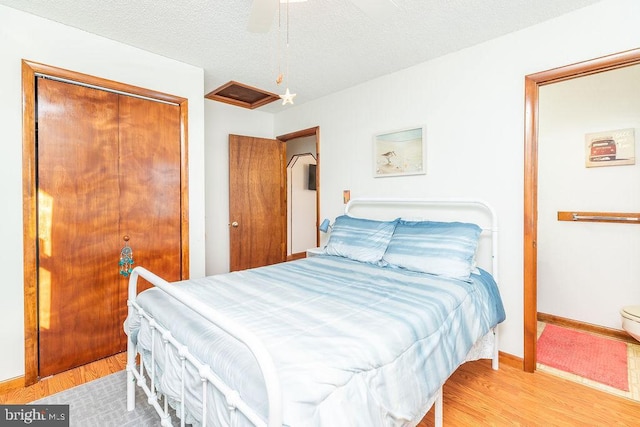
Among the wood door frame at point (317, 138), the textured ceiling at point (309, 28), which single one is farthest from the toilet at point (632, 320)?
the wood door frame at point (317, 138)

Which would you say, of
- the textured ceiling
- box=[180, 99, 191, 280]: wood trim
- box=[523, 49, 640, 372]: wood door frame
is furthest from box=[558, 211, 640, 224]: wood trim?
box=[180, 99, 191, 280]: wood trim

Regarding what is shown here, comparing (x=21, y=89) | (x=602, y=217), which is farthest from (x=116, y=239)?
(x=602, y=217)

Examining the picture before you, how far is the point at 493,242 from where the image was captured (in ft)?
7.30

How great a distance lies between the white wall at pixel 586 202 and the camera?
8.68 ft

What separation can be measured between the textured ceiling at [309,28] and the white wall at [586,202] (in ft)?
4.22

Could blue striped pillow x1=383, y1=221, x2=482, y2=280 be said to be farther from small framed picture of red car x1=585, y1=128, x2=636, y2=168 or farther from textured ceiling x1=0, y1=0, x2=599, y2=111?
small framed picture of red car x1=585, y1=128, x2=636, y2=168

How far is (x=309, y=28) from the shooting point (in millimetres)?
2174

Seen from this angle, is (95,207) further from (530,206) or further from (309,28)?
(530,206)

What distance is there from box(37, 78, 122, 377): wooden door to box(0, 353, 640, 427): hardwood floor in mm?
212

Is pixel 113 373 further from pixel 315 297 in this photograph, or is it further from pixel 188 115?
pixel 188 115

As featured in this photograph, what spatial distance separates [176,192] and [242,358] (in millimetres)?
2111

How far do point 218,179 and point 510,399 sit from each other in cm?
345

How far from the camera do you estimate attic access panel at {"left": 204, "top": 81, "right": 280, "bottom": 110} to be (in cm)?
299

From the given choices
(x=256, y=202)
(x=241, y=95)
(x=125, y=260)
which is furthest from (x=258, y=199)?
(x=125, y=260)
